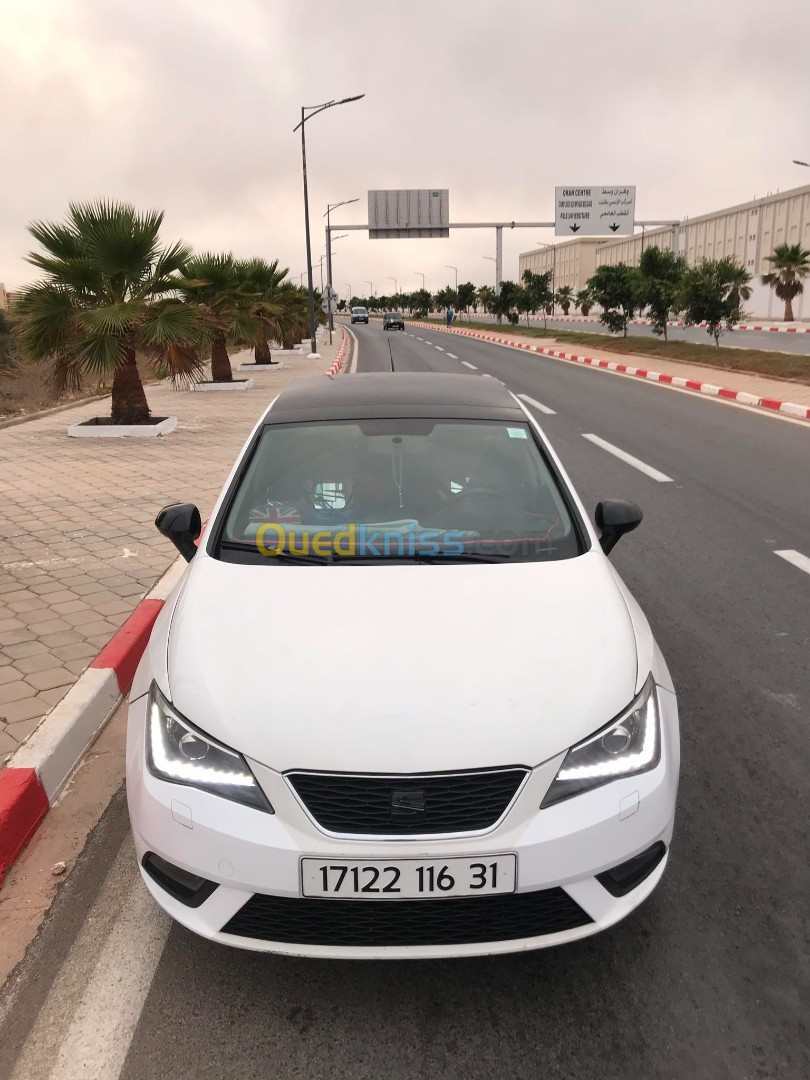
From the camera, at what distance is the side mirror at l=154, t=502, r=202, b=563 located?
3467 mm

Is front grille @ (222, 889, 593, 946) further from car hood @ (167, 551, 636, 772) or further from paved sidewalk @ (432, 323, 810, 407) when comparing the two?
paved sidewalk @ (432, 323, 810, 407)

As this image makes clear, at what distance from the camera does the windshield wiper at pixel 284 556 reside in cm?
302

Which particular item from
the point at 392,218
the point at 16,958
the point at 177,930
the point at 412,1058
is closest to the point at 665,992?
the point at 412,1058

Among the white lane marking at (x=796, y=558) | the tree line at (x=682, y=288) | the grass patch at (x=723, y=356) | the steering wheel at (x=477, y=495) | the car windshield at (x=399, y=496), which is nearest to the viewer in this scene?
the car windshield at (x=399, y=496)

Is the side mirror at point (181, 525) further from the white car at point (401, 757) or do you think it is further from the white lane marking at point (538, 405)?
the white lane marking at point (538, 405)

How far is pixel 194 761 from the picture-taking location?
2262 millimetres

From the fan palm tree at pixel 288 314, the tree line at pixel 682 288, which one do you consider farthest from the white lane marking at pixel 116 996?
the tree line at pixel 682 288

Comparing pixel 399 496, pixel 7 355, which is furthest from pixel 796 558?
pixel 7 355

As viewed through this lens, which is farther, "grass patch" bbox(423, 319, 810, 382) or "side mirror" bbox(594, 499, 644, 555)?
"grass patch" bbox(423, 319, 810, 382)

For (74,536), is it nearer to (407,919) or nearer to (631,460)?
(407,919)

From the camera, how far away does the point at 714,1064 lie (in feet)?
6.86

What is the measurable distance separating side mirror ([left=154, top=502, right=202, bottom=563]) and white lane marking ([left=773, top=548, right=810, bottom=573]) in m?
4.30

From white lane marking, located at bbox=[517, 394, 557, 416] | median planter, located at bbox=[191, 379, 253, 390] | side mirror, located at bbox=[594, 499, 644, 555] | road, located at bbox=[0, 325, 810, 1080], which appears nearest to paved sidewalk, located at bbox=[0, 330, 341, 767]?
road, located at bbox=[0, 325, 810, 1080]

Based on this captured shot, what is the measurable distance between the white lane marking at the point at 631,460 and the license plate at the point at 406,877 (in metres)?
7.43
